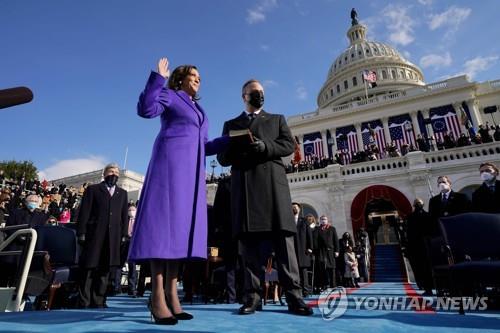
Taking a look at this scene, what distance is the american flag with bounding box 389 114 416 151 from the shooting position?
36000mm

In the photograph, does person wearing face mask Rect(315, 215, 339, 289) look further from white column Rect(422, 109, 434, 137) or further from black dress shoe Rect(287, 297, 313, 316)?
white column Rect(422, 109, 434, 137)

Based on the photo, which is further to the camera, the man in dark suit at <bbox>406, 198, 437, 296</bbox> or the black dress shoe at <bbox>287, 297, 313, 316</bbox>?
the man in dark suit at <bbox>406, 198, 437, 296</bbox>

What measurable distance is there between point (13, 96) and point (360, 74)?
68089mm

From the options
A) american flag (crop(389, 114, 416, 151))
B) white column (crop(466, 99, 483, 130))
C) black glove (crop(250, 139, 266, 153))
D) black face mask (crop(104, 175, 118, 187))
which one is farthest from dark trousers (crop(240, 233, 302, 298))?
white column (crop(466, 99, 483, 130))

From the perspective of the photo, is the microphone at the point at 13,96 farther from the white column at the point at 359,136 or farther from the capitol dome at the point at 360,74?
the capitol dome at the point at 360,74

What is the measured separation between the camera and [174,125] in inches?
106

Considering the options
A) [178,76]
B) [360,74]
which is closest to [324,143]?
[360,74]

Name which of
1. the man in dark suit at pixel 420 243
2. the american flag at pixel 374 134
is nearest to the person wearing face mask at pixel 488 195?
the man in dark suit at pixel 420 243

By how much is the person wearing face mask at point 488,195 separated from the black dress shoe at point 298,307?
4054mm

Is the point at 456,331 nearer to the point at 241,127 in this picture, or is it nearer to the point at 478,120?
the point at 241,127

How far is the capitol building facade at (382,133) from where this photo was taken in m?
17.8

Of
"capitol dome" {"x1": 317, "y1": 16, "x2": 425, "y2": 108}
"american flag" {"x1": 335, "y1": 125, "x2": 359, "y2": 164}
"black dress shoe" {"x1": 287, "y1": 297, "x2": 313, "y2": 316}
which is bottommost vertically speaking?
"black dress shoe" {"x1": 287, "y1": 297, "x2": 313, "y2": 316}

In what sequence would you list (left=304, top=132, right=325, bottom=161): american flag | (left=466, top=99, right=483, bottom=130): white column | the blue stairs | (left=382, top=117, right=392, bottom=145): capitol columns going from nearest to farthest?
the blue stairs < (left=466, top=99, right=483, bottom=130): white column < (left=382, top=117, right=392, bottom=145): capitol columns < (left=304, top=132, right=325, bottom=161): american flag

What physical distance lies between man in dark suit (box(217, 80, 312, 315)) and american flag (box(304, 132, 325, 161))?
36.2 metres
